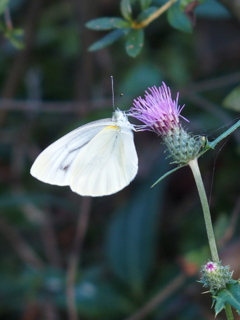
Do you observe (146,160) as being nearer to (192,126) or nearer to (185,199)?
(185,199)

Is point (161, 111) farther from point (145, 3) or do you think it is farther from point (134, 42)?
point (145, 3)

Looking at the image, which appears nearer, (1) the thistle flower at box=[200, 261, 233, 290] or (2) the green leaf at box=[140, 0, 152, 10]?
(1) the thistle flower at box=[200, 261, 233, 290]

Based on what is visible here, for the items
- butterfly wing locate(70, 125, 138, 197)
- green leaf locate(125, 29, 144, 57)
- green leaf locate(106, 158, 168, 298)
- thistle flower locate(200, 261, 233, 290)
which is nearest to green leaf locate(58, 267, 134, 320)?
green leaf locate(106, 158, 168, 298)

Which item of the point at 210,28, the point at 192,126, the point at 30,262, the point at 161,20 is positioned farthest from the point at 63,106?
the point at 210,28

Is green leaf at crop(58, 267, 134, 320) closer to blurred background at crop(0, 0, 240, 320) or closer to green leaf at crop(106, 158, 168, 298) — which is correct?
blurred background at crop(0, 0, 240, 320)

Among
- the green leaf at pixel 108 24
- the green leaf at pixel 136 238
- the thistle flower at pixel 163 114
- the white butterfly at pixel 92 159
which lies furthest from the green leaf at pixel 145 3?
the green leaf at pixel 136 238

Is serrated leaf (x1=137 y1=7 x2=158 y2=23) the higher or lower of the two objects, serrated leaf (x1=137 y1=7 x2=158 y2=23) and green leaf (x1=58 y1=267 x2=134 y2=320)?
the higher

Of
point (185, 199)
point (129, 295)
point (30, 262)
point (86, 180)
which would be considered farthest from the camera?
point (185, 199)

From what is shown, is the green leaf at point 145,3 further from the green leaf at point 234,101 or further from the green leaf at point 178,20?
the green leaf at point 234,101
